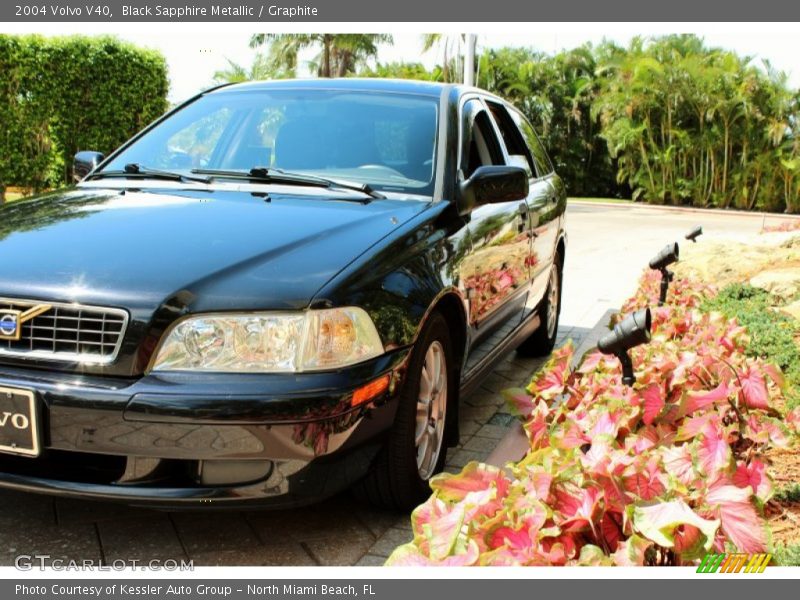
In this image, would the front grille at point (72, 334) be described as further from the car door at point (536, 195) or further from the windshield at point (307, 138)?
the car door at point (536, 195)

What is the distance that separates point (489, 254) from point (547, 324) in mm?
2047

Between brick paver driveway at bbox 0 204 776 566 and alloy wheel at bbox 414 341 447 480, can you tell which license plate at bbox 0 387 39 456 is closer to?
brick paver driveway at bbox 0 204 776 566

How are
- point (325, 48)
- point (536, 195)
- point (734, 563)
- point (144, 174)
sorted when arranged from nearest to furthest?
point (734, 563) → point (144, 174) → point (536, 195) → point (325, 48)

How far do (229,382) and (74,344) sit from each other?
49 centimetres

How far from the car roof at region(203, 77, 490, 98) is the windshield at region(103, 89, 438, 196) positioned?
0.06 meters

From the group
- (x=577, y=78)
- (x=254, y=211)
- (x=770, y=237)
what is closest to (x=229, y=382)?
(x=254, y=211)

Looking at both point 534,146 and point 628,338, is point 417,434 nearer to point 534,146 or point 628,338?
point 628,338

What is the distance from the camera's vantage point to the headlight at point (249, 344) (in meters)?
2.60

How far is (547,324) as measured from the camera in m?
5.97

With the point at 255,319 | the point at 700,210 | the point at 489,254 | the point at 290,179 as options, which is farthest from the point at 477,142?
the point at 700,210

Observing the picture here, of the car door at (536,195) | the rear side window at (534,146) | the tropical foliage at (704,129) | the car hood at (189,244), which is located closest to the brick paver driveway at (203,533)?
the car hood at (189,244)

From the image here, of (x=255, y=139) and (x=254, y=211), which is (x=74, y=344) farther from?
(x=255, y=139)

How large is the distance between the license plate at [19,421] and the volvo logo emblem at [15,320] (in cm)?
18

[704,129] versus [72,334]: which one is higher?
[72,334]
